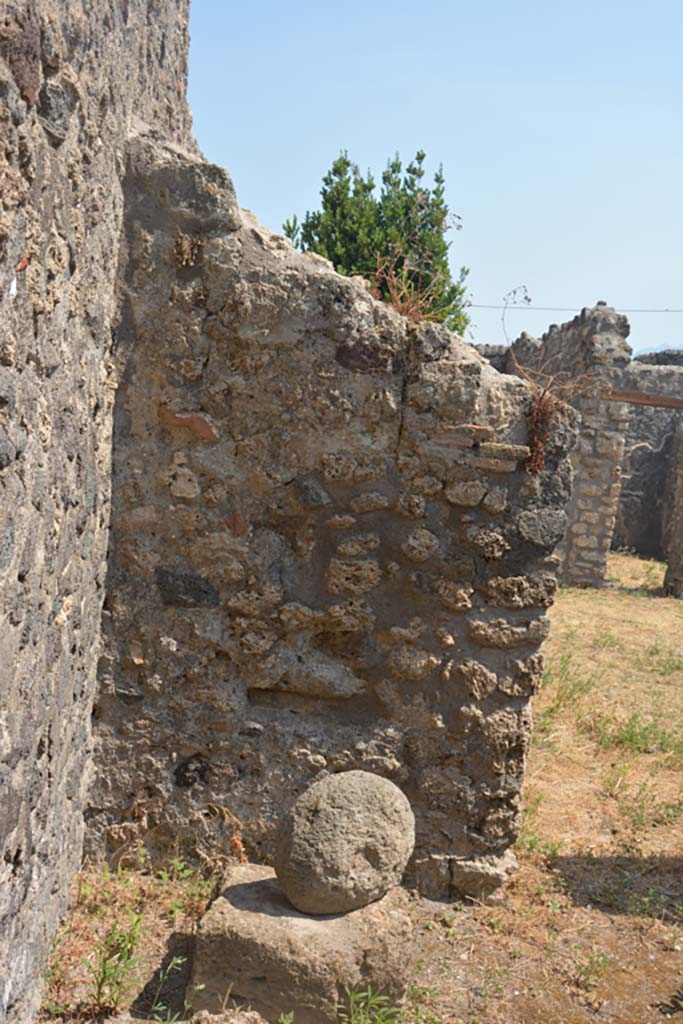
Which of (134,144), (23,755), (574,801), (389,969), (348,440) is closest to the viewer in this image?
(23,755)

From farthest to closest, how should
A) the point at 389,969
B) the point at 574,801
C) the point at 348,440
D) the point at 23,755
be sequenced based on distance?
the point at 574,801
the point at 348,440
the point at 389,969
the point at 23,755

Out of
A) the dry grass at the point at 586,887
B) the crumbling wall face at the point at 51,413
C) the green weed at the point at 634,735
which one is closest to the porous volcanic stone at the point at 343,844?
the dry grass at the point at 586,887

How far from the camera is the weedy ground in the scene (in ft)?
10.9

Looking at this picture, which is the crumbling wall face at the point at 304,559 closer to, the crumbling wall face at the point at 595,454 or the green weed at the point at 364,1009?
the green weed at the point at 364,1009

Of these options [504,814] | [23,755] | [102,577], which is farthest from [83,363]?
[504,814]

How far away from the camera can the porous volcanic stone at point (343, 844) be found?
10.5 feet

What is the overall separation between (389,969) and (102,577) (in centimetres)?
188

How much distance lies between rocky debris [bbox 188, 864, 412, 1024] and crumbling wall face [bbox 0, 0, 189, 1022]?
0.58 m

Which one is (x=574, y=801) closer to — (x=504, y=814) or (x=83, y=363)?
(x=504, y=814)

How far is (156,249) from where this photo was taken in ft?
12.3

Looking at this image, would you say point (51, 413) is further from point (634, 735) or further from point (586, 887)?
point (634, 735)

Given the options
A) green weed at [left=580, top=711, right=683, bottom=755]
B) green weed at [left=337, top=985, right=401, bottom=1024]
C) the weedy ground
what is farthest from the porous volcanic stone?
green weed at [left=580, top=711, right=683, bottom=755]

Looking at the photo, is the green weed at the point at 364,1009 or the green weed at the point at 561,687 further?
the green weed at the point at 561,687

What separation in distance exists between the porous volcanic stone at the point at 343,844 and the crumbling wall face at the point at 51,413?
2.83 feet
